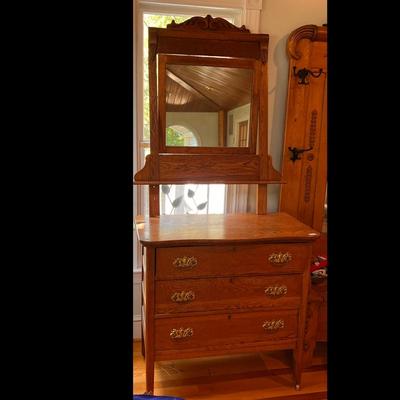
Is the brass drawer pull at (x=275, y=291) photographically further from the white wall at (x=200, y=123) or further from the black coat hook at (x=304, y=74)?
the black coat hook at (x=304, y=74)

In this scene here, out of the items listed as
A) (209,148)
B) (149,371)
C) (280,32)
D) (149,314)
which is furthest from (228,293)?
(280,32)

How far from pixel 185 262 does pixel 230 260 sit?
0.21m

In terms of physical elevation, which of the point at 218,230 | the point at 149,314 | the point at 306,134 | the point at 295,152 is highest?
the point at 306,134

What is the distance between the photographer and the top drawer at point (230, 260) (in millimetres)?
1562

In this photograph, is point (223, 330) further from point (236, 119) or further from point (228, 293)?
point (236, 119)

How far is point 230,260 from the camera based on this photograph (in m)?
1.61

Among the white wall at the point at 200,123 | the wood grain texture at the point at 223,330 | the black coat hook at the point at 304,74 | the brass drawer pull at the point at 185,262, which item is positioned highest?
the black coat hook at the point at 304,74

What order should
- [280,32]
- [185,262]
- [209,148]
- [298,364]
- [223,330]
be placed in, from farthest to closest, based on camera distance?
[280,32], [209,148], [298,364], [223,330], [185,262]

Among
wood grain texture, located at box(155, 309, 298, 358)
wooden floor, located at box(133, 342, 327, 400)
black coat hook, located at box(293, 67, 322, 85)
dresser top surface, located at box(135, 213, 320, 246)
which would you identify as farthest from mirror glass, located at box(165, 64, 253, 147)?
wooden floor, located at box(133, 342, 327, 400)

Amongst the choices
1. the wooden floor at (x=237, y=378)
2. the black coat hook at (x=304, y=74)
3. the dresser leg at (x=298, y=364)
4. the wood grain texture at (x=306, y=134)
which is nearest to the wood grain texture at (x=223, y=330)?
the dresser leg at (x=298, y=364)

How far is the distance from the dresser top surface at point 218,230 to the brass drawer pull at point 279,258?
0.07 m
